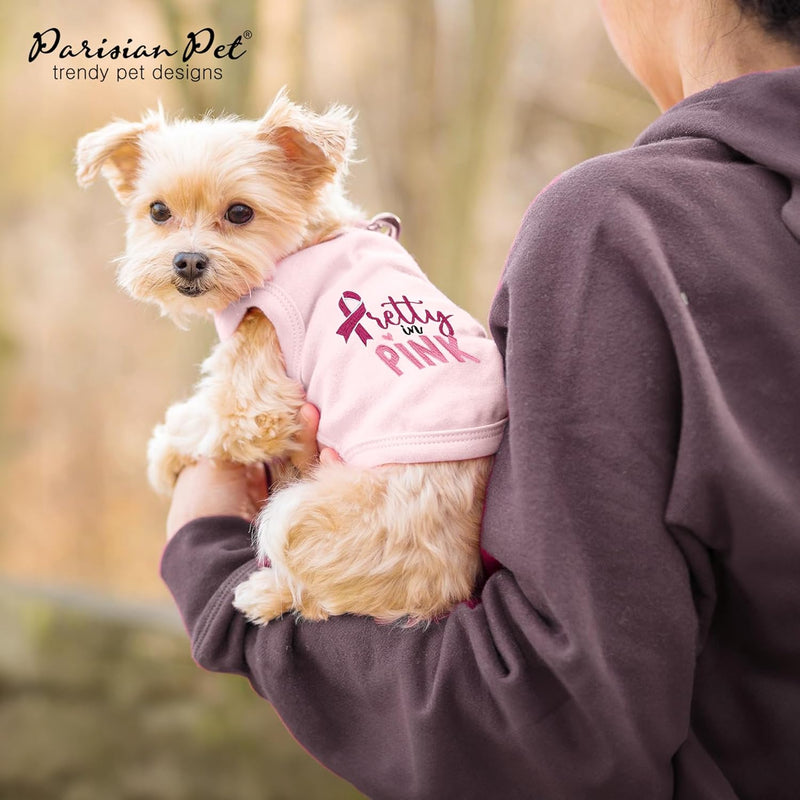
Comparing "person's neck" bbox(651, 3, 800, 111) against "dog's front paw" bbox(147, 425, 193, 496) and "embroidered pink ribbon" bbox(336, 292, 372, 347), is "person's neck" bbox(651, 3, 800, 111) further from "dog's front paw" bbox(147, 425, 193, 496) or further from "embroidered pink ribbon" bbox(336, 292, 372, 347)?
"dog's front paw" bbox(147, 425, 193, 496)

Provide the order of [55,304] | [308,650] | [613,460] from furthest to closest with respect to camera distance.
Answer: [55,304]
[308,650]
[613,460]

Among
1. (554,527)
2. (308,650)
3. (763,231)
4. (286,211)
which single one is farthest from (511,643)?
(286,211)

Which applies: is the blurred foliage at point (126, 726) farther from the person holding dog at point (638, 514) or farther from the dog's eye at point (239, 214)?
the person holding dog at point (638, 514)

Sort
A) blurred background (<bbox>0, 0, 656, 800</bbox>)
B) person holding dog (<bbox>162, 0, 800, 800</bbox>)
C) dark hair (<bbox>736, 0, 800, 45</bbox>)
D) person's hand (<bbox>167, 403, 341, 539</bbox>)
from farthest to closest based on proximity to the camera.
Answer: blurred background (<bbox>0, 0, 656, 800</bbox>) → person's hand (<bbox>167, 403, 341, 539</bbox>) → dark hair (<bbox>736, 0, 800, 45</bbox>) → person holding dog (<bbox>162, 0, 800, 800</bbox>)

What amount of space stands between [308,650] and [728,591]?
19.6 inches

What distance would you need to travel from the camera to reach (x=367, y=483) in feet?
Result: 3.53

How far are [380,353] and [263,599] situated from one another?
0.36 m

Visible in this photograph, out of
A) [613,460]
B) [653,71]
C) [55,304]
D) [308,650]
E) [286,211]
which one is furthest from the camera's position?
[55,304]

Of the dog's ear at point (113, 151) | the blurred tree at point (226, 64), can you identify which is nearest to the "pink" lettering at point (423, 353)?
the dog's ear at point (113, 151)

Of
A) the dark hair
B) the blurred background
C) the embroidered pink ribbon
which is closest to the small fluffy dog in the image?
the embroidered pink ribbon

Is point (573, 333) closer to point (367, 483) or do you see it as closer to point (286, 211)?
point (367, 483)

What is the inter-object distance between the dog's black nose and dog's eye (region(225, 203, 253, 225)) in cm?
10

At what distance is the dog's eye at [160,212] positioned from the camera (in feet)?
4.33

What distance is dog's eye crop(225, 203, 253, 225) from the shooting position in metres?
1.30
